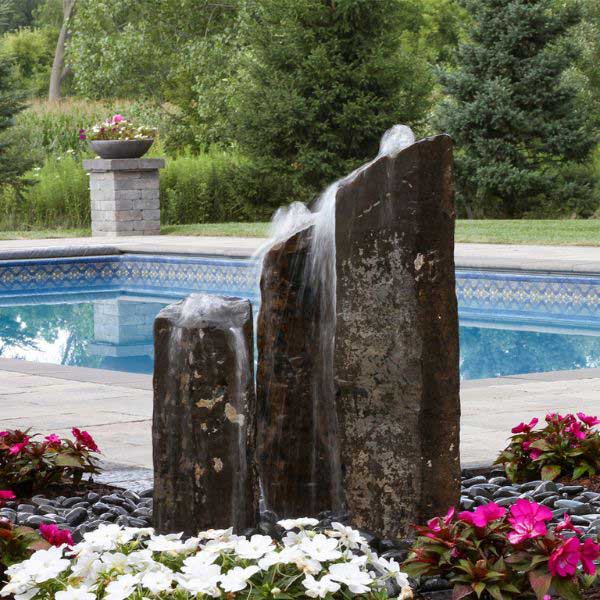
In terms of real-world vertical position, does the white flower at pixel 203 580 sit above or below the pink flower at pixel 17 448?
above

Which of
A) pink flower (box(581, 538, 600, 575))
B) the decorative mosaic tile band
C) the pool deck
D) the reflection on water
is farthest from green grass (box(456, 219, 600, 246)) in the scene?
pink flower (box(581, 538, 600, 575))

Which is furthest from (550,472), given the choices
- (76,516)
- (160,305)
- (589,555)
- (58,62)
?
(58,62)

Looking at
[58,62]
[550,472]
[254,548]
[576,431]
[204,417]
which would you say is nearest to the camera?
[254,548]

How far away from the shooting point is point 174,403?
3445 millimetres

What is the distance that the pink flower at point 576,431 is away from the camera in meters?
4.31

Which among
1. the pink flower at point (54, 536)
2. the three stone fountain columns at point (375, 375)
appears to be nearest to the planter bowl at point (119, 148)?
the three stone fountain columns at point (375, 375)

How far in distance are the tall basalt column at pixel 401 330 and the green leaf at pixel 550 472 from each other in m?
0.74

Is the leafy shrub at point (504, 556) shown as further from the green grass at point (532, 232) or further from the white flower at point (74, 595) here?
the green grass at point (532, 232)

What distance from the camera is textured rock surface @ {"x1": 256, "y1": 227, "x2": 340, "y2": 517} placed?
3887 mm

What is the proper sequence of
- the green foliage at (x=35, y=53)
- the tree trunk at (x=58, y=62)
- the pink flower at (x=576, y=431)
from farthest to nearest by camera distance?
1. the green foliage at (x=35, y=53)
2. the tree trunk at (x=58, y=62)
3. the pink flower at (x=576, y=431)

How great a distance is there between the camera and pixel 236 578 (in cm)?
245

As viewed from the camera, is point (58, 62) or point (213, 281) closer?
point (213, 281)

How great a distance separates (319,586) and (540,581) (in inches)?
23.7

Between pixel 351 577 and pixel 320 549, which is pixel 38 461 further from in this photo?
pixel 351 577
